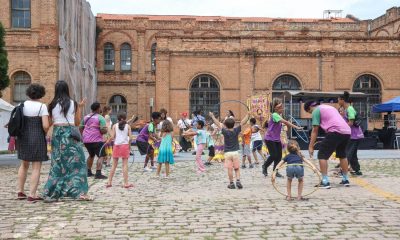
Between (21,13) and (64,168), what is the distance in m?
20.4

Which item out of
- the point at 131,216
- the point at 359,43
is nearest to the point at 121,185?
the point at 131,216

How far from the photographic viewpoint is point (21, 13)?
26500 millimetres

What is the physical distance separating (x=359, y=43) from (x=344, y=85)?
2.95 m

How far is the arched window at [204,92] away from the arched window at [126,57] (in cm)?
1303

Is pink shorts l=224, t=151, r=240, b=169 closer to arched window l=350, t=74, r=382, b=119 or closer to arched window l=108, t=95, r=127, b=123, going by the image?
arched window l=350, t=74, r=382, b=119

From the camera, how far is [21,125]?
323 inches

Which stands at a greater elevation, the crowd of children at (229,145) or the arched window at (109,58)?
the arched window at (109,58)

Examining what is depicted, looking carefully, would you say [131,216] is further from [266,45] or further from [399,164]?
[266,45]

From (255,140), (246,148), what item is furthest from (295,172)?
(255,140)

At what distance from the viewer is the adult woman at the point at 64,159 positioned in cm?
830

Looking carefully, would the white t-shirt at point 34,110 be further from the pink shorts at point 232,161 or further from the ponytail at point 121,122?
the pink shorts at point 232,161

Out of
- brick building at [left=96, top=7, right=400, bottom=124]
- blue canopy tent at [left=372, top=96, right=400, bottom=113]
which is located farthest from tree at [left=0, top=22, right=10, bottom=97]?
blue canopy tent at [left=372, top=96, right=400, bottom=113]

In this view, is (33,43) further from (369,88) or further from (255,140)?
(369,88)

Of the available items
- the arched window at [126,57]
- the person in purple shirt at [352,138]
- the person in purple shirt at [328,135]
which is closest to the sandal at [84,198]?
the person in purple shirt at [328,135]
